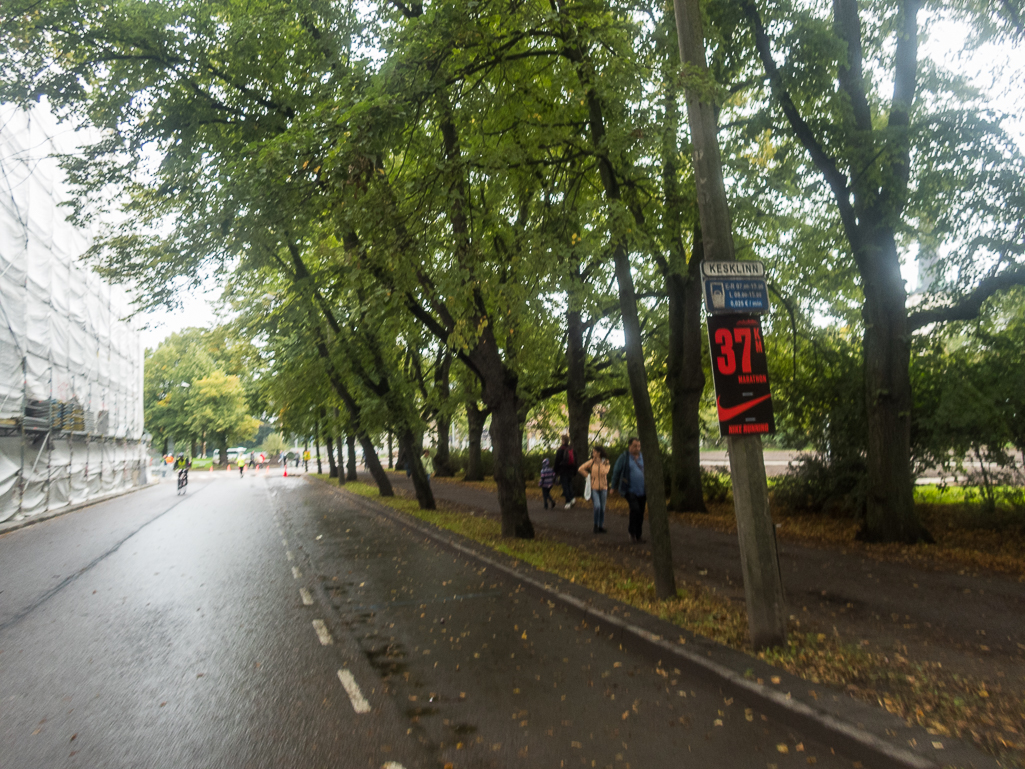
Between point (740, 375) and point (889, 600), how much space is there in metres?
3.80

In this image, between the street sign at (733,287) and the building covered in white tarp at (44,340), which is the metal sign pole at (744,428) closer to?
the street sign at (733,287)

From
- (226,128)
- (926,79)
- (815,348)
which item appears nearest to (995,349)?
(815,348)

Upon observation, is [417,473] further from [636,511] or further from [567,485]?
[636,511]

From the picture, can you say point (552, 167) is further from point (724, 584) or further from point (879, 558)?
point (879, 558)

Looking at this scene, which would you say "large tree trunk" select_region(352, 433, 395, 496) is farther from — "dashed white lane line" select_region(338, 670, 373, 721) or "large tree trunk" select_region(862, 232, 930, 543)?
"dashed white lane line" select_region(338, 670, 373, 721)

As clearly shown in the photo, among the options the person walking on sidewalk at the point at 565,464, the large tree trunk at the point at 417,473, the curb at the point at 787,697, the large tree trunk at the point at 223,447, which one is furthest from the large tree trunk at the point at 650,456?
the large tree trunk at the point at 223,447

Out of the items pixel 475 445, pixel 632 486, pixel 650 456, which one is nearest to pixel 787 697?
pixel 650 456

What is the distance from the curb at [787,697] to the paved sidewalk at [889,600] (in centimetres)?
139

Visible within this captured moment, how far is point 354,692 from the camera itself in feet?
18.4

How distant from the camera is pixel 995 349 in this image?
1288 cm

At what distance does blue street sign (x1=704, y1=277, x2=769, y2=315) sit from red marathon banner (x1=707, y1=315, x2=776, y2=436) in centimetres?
7

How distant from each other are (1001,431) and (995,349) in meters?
1.47

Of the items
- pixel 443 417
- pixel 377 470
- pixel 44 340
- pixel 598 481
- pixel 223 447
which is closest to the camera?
pixel 598 481

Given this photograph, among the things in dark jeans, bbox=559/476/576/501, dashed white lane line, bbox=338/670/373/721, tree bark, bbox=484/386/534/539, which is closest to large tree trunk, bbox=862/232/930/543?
tree bark, bbox=484/386/534/539
